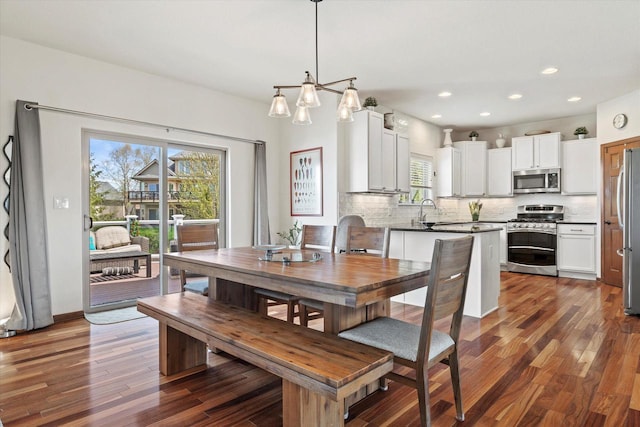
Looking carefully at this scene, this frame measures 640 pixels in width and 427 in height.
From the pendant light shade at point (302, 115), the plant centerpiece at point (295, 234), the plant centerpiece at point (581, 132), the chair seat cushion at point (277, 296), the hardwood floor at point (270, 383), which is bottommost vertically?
the hardwood floor at point (270, 383)

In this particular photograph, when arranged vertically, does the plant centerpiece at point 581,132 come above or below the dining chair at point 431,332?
above

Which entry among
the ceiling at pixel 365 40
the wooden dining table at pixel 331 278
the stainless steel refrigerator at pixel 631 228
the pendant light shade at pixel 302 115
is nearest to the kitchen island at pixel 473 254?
the stainless steel refrigerator at pixel 631 228

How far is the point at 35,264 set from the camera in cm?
355

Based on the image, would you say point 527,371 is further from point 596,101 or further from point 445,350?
point 596,101

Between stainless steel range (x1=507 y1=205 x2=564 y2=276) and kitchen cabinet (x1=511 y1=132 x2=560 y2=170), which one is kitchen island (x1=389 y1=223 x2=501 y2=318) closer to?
stainless steel range (x1=507 y1=205 x2=564 y2=276)

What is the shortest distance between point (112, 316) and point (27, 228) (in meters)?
1.16

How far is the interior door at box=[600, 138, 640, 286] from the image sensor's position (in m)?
5.41

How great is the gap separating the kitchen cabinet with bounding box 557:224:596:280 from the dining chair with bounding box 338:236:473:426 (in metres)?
5.18

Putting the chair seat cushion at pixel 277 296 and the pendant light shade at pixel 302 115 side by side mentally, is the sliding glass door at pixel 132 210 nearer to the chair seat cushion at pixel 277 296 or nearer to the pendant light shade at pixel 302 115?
the chair seat cushion at pixel 277 296

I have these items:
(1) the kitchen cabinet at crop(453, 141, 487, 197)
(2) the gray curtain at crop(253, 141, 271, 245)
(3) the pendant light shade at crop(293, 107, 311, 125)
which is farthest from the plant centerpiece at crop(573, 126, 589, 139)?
(3) the pendant light shade at crop(293, 107, 311, 125)

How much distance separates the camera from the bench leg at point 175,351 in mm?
2545

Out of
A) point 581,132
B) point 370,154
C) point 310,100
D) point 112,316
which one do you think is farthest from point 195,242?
point 581,132

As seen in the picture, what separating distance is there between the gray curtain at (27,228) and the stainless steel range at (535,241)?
6.69 m

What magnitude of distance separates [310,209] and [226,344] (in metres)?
3.53
